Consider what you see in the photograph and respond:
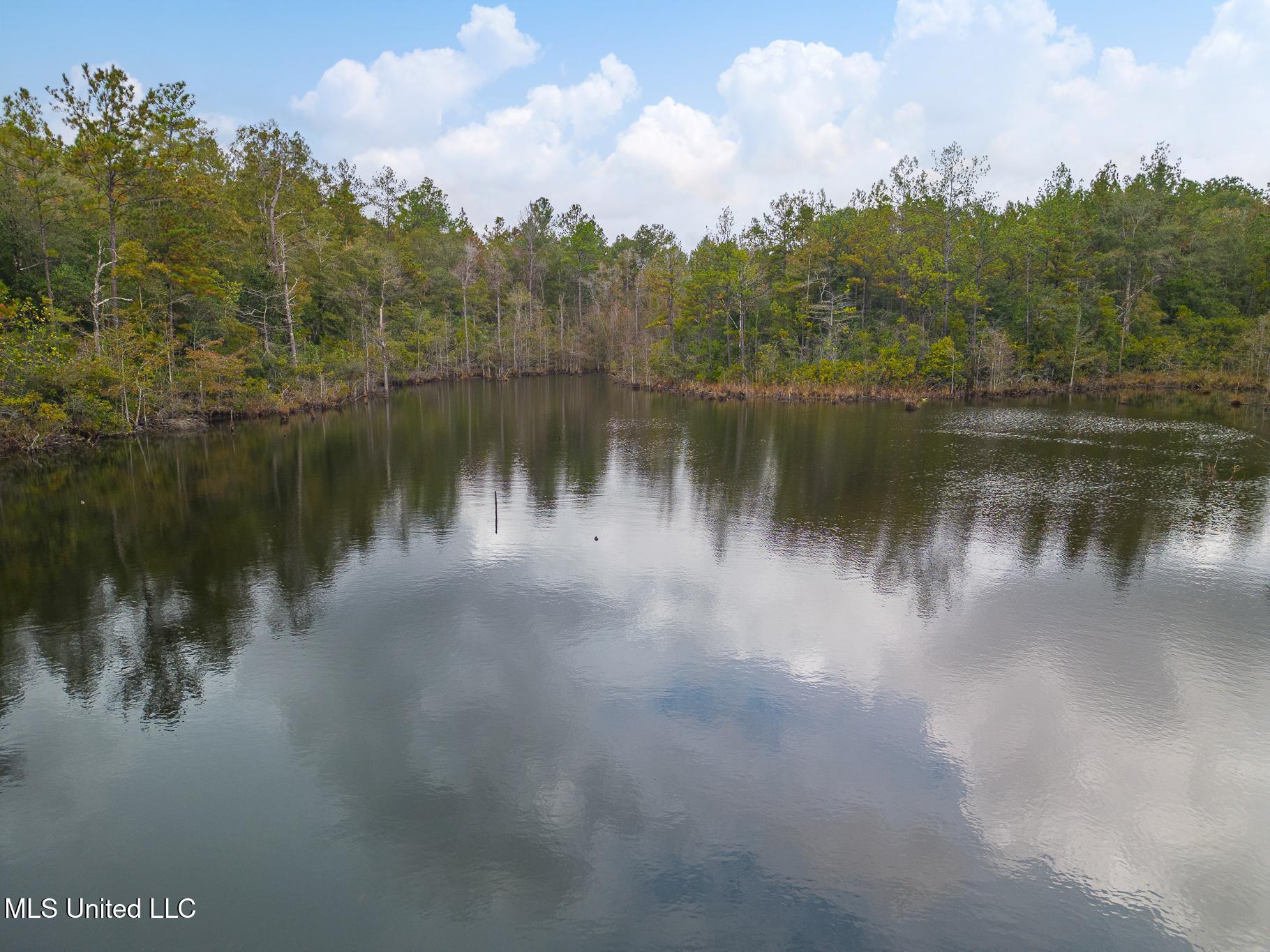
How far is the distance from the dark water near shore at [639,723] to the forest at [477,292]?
1583 cm

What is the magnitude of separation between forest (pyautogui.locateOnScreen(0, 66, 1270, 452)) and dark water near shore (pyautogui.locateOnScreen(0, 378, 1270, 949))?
15832 mm

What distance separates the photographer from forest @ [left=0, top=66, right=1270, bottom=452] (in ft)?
94.8

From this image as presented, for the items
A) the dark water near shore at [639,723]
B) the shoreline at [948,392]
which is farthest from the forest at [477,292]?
the dark water near shore at [639,723]

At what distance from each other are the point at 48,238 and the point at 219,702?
106 ft

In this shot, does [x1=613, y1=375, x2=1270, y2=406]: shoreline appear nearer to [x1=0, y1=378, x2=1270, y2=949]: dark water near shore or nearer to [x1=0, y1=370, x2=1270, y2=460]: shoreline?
[x1=0, y1=370, x2=1270, y2=460]: shoreline

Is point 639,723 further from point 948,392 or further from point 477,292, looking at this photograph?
point 477,292

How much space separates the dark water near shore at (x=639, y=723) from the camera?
20.9ft

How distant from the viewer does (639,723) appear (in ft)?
29.6

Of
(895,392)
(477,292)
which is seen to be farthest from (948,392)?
(477,292)

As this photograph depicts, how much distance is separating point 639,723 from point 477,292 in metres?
66.6

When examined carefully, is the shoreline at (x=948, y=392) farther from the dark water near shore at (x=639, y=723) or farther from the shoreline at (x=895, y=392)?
the dark water near shore at (x=639, y=723)


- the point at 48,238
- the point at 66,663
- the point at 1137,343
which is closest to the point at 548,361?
the point at 48,238

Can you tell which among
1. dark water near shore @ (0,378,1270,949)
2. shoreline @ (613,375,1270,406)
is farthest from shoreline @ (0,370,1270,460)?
dark water near shore @ (0,378,1270,949)

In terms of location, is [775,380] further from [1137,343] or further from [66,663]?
[66,663]
